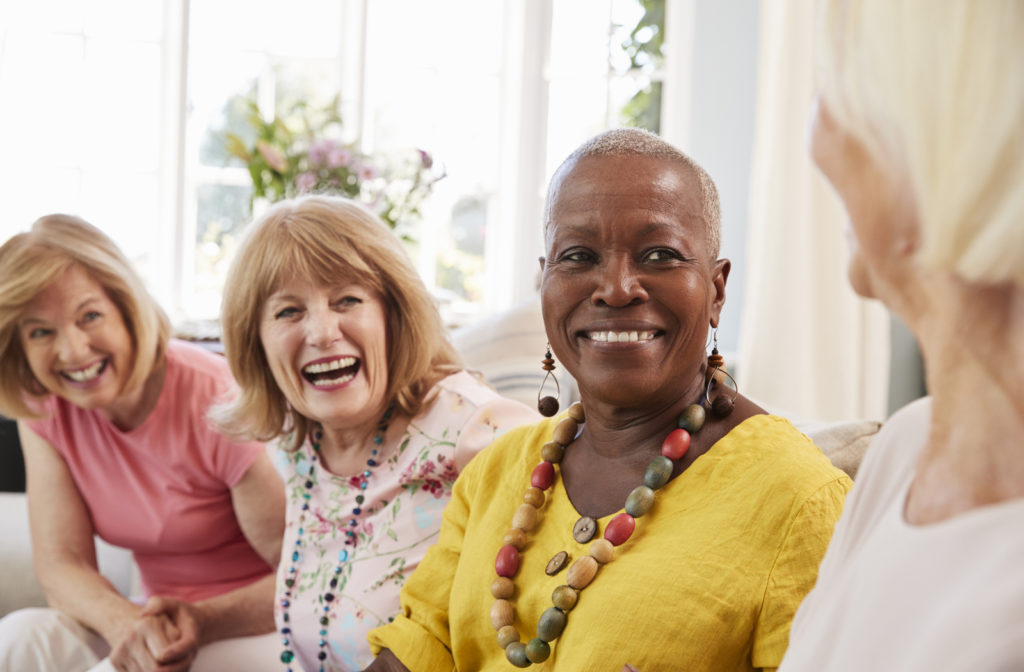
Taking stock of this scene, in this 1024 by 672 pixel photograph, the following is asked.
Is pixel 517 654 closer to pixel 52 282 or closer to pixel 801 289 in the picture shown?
pixel 52 282

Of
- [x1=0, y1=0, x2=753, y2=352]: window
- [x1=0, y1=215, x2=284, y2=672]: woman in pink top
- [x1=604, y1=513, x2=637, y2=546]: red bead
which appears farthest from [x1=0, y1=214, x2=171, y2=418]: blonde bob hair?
[x1=0, y1=0, x2=753, y2=352]: window

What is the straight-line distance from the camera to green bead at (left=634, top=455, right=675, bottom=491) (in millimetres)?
1091

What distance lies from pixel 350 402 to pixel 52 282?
0.77 meters

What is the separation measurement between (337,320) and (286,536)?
0.42 meters

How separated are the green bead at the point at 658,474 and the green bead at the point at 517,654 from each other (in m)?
0.23

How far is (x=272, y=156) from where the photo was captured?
3.45 meters

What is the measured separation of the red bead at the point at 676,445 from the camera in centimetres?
111

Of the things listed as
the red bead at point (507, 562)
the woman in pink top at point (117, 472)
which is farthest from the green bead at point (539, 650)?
the woman in pink top at point (117, 472)

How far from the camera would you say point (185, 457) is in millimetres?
2047

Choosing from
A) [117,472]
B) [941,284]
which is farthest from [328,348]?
[941,284]

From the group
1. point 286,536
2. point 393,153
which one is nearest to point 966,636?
point 286,536

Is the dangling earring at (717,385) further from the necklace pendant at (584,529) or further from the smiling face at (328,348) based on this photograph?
the smiling face at (328,348)

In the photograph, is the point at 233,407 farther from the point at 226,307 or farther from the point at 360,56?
the point at 360,56

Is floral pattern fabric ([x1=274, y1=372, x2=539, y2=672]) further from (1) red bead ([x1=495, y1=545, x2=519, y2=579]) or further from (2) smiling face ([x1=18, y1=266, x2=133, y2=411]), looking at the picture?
(2) smiling face ([x1=18, y1=266, x2=133, y2=411])
